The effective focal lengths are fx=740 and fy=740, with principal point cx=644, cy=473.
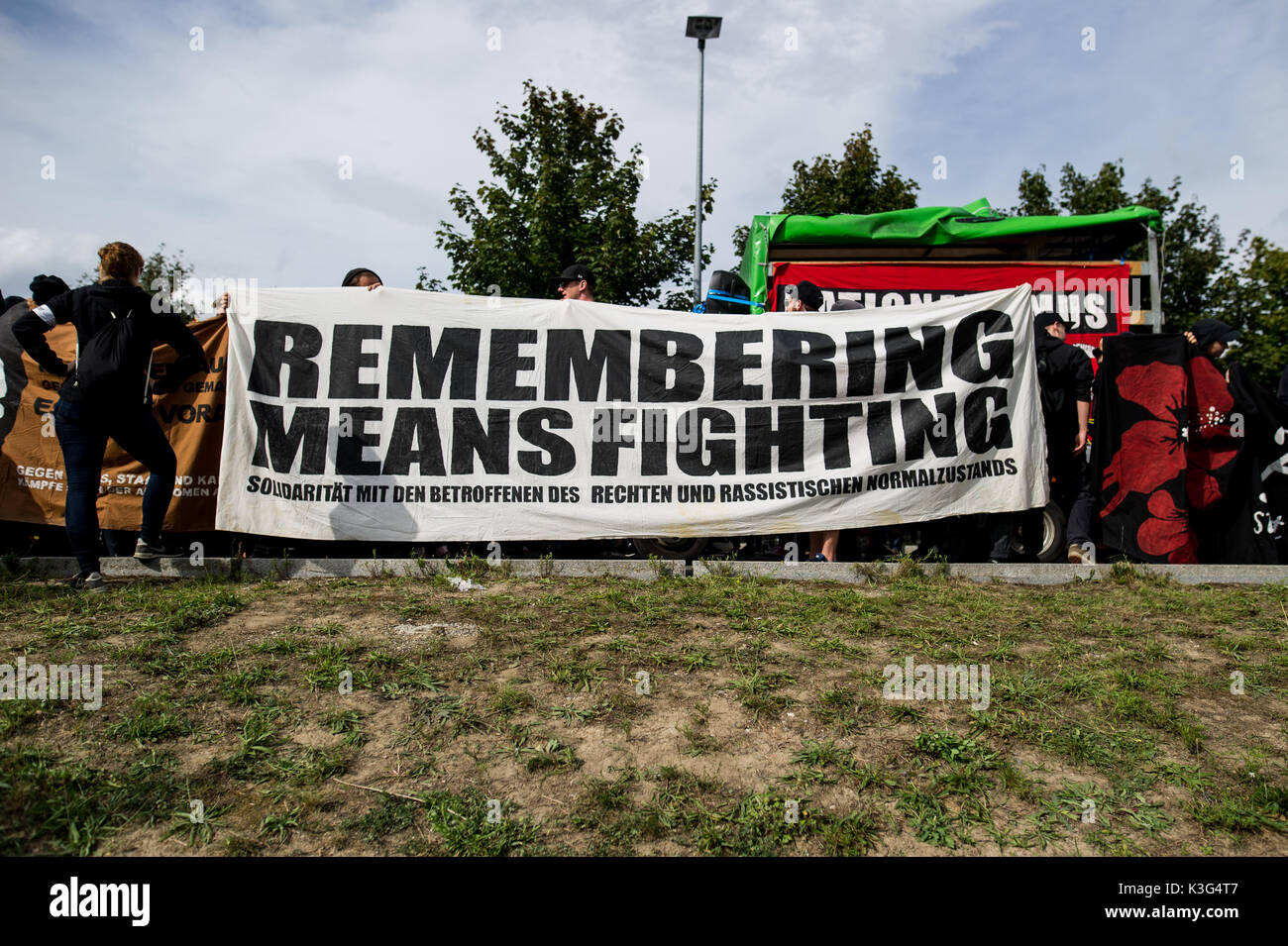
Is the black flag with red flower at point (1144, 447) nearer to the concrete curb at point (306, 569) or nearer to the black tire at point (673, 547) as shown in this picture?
the black tire at point (673, 547)

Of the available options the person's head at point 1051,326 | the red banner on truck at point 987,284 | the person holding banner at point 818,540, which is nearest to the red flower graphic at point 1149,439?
the person's head at point 1051,326

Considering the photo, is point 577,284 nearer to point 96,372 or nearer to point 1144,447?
point 96,372

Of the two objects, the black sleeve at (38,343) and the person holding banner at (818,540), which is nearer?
the black sleeve at (38,343)

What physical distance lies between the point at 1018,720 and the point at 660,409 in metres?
3.71

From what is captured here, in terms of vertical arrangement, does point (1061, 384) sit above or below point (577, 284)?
below

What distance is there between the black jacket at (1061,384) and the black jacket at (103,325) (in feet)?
22.9

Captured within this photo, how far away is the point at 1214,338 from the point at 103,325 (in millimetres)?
9073

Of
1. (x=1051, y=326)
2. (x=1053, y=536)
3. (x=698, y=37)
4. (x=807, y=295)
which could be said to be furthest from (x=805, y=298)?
(x=698, y=37)

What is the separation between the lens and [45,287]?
604 cm

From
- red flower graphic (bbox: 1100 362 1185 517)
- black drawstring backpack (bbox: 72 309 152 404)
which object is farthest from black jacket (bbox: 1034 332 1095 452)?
black drawstring backpack (bbox: 72 309 152 404)

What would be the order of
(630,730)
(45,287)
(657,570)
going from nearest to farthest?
(630,730) < (657,570) < (45,287)

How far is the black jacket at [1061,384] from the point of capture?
643 cm

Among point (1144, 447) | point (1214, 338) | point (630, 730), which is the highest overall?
point (1214, 338)
